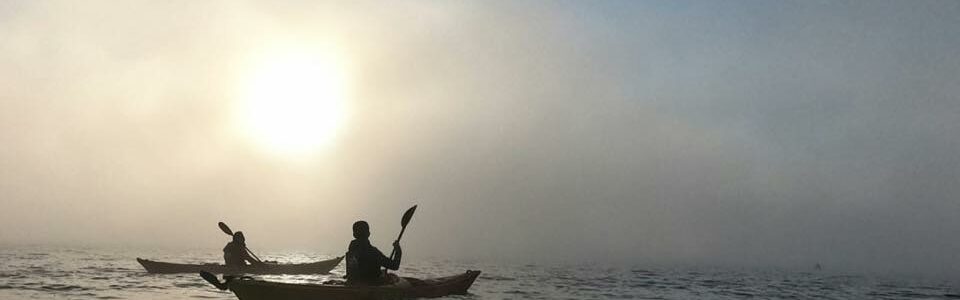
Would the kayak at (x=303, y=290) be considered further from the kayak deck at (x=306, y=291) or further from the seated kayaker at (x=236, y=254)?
the seated kayaker at (x=236, y=254)

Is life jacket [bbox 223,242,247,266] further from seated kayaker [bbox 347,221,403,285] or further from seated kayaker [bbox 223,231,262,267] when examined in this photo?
seated kayaker [bbox 347,221,403,285]

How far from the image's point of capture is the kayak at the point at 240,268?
107ft

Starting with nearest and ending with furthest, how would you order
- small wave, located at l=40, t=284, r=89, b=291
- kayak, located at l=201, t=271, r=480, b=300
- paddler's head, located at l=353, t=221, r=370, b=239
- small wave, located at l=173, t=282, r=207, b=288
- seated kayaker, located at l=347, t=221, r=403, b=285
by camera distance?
kayak, located at l=201, t=271, r=480, b=300
paddler's head, located at l=353, t=221, r=370, b=239
seated kayaker, located at l=347, t=221, r=403, b=285
small wave, located at l=40, t=284, r=89, b=291
small wave, located at l=173, t=282, r=207, b=288

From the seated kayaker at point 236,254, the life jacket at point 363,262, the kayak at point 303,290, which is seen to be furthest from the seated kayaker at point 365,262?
the seated kayaker at point 236,254

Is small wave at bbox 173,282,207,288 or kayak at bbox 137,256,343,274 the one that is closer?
small wave at bbox 173,282,207,288

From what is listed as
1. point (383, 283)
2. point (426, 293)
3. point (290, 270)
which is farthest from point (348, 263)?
point (290, 270)

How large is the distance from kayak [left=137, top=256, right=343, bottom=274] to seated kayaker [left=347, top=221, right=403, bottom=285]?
52.9 ft

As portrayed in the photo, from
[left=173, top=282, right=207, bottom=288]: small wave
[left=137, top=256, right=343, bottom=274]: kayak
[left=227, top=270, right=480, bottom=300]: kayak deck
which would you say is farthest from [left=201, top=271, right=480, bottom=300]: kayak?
[left=137, top=256, right=343, bottom=274]: kayak

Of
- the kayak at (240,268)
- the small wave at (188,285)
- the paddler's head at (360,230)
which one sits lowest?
the small wave at (188,285)

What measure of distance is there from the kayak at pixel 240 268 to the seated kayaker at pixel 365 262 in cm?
1611

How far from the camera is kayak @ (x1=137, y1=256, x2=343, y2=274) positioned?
32.7 meters

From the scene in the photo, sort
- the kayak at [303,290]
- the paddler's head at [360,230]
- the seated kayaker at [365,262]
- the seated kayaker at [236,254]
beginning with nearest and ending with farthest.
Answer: the kayak at [303,290] → the paddler's head at [360,230] → the seated kayaker at [365,262] → the seated kayaker at [236,254]

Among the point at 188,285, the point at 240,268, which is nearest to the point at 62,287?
the point at 188,285

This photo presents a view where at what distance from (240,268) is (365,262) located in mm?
16816
